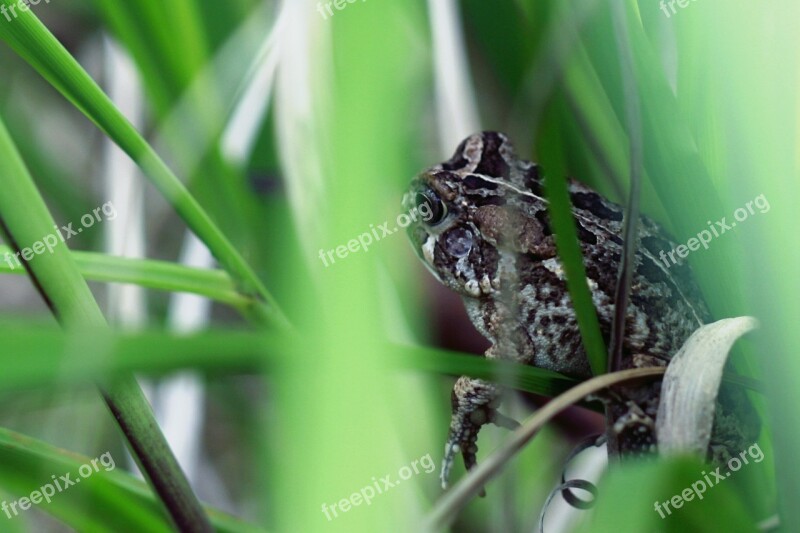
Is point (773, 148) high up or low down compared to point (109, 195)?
down

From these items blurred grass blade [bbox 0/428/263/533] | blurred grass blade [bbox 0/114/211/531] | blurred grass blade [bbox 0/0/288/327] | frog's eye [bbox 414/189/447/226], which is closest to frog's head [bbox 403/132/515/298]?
frog's eye [bbox 414/189/447/226]

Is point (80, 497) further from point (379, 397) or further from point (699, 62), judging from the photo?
point (699, 62)

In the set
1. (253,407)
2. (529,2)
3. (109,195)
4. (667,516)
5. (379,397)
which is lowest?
(667,516)

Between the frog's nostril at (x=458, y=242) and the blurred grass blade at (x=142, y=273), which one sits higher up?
the blurred grass blade at (x=142, y=273)

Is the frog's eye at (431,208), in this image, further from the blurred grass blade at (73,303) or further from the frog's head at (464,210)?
the blurred grass blade at (73,303)

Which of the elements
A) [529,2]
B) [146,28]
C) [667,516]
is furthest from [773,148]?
[146,28]

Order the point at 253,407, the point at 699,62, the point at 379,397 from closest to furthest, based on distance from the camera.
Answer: the point at 379,397, the point at 699,62, the point at 253,407

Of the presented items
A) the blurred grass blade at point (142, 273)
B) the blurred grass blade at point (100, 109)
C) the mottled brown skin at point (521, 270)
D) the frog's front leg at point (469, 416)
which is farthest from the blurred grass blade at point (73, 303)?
the frog's front leg at point (469, 416)

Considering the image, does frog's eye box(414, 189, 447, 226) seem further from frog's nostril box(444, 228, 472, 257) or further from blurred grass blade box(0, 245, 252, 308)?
blurred grass blade box(0, 245, 252, 308)
